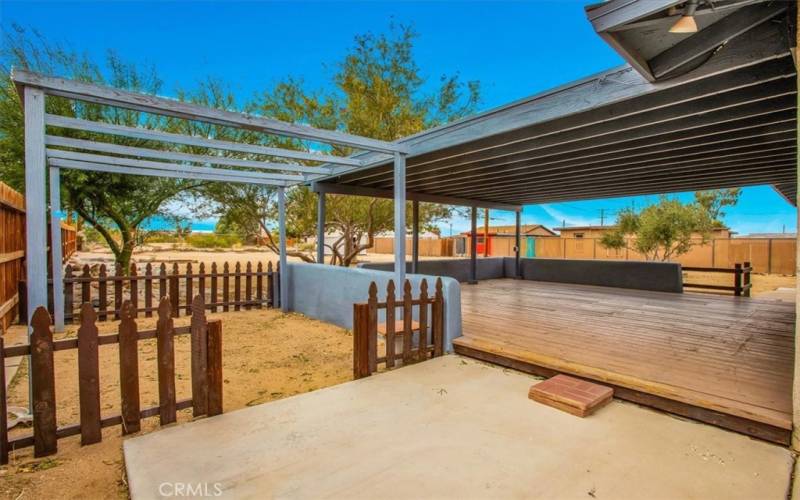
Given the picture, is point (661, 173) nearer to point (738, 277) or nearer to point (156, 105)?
point (738, 277)

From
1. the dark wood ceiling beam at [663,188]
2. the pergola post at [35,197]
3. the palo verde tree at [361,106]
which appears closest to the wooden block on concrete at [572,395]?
the pergola post at [35,197]

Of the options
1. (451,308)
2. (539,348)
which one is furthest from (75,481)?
(539,348)

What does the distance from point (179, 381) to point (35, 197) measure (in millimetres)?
2074

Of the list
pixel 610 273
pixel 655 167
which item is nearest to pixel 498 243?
pixel 610 273

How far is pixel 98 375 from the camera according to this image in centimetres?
258

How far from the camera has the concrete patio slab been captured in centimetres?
201

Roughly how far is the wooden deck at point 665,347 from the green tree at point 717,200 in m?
18.0

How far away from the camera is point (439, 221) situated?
1262 centimetres

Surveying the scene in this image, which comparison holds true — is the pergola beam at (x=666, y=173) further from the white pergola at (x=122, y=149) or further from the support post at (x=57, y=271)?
the support post at (x=57, y=271)

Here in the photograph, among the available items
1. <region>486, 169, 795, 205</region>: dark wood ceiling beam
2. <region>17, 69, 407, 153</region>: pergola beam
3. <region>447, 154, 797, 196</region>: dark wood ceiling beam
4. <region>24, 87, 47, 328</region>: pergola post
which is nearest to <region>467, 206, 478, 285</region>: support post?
A: <region>486, 169, 795, 205</region>: dark wood ceiling beam

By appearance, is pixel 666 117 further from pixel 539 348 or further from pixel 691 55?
pixel 539 348

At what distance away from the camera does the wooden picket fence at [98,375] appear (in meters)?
2.37

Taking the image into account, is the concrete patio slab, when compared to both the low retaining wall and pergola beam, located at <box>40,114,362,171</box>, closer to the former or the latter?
pergola beam, located at <box>40,114,362,171</box>

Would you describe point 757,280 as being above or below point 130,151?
below
